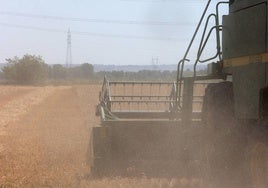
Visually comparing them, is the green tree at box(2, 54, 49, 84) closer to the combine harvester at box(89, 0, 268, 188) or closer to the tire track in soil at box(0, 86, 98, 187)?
the tire track in soil at box(0, 86, 98, 187)

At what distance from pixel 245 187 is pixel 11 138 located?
9.77 metres

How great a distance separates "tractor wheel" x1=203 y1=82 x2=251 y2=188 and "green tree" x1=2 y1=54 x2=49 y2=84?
84632 millimetres

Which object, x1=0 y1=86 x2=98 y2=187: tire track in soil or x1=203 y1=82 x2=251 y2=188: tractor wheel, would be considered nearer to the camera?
x1=203 y1=82 x2=251 y2=188: tractor wheel

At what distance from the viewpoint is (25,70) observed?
3509 inches

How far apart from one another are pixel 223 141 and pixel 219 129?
229 mm

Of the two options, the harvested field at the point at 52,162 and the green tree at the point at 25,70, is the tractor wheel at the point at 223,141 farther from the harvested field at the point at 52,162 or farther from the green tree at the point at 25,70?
the green tree at the point at 25,70

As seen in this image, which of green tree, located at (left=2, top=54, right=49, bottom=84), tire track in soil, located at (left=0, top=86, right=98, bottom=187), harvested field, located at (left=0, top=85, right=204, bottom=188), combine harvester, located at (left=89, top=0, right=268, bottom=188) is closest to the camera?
combine harvester, located at (left=89, top=0, right=268, bottom=188)

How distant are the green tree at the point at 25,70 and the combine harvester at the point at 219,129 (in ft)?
271

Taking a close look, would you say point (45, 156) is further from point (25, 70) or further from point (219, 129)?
point (25, 70)

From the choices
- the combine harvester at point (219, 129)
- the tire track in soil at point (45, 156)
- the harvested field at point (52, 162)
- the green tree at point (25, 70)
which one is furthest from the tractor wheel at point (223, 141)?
the green tree at point (25, 70)

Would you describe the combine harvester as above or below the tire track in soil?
above

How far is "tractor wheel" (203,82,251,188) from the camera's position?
6.03 meters

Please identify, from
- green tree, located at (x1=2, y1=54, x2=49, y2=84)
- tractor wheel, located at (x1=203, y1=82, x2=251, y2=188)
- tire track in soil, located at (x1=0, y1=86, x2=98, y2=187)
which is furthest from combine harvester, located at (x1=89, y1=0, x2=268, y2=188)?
green tree, located at (x1=2, y1=54, x2=49, y2=84)

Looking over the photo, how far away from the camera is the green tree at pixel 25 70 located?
294 feet
